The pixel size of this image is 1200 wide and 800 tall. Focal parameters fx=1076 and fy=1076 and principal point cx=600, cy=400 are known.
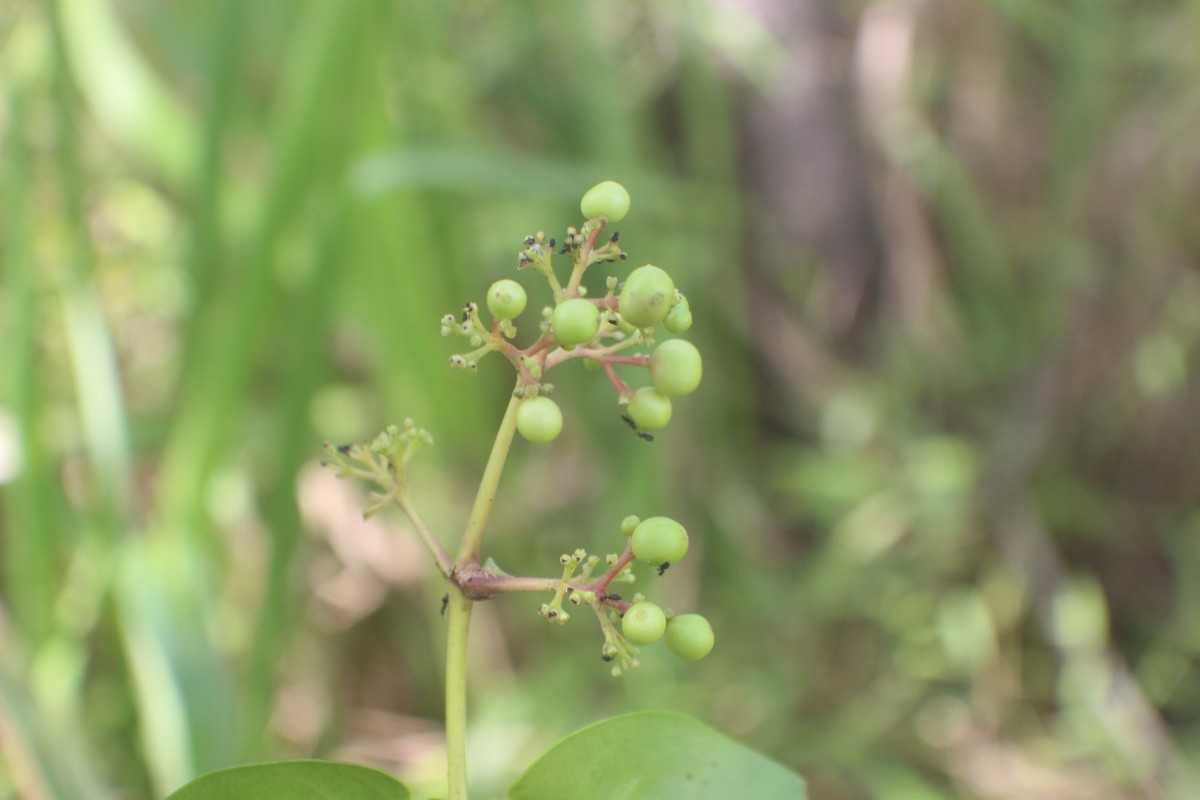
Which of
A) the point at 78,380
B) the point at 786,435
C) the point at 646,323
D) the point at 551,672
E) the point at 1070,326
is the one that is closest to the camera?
the point at 646,323

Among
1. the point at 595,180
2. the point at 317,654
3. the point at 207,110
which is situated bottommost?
the point at 317,654

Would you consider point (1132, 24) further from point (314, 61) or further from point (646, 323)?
point (646, 323)

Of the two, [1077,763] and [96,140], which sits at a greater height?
[96,140]

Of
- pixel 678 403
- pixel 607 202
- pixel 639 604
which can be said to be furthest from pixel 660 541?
pixel 678 403

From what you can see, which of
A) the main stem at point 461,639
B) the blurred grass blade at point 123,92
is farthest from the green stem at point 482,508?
the blurred grass blade at point 123,92

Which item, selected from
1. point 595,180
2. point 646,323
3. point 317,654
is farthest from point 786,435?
point 646,323

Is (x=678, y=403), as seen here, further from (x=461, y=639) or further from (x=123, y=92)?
(x=461, y=639)
